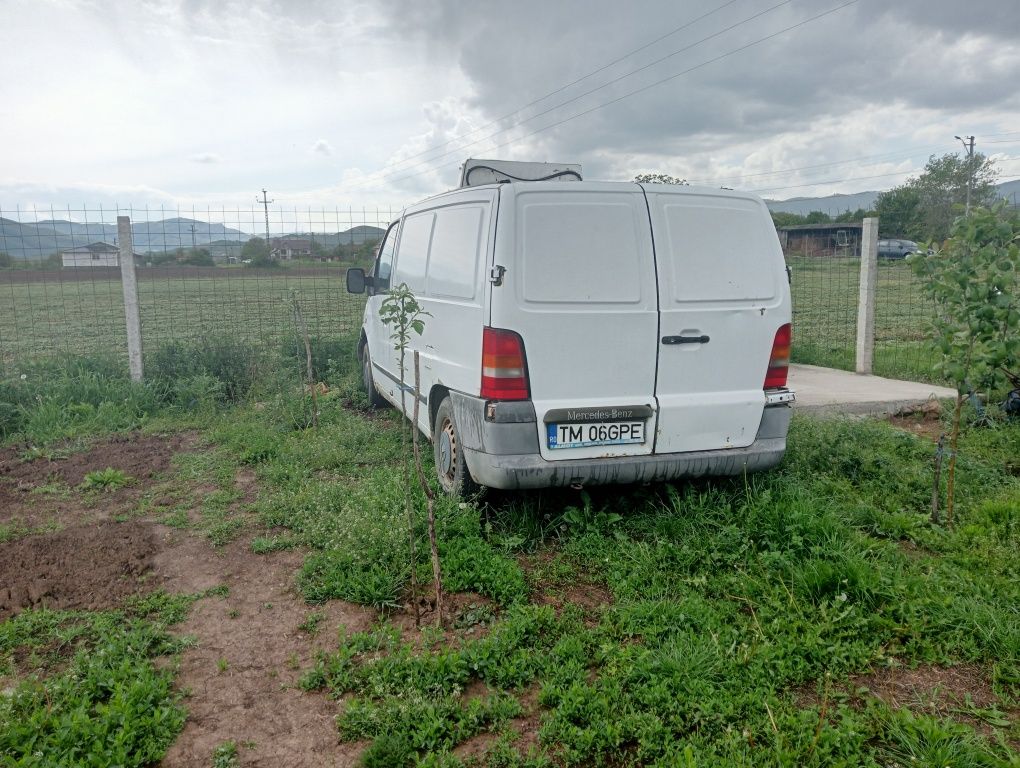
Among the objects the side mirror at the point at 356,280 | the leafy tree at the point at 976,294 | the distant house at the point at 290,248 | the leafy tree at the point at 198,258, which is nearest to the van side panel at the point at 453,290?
the side mirror at the point at 356,280

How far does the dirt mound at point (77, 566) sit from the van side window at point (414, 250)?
99.4 inches

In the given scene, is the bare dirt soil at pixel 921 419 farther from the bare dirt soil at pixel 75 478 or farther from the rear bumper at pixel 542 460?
the bare dirt soil at pixel 75 478

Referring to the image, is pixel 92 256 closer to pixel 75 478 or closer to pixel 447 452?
pixel 75 478

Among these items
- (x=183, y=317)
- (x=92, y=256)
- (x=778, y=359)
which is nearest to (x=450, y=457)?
(x=778, y=359)

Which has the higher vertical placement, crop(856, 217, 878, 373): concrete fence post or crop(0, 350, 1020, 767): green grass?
crop(856, 217, 878, 373): concrete fence post

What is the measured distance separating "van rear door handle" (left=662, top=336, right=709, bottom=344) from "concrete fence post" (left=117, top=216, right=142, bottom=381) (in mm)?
6710

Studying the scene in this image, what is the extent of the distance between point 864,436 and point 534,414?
3.24 m

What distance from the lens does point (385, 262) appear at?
7.09 metres

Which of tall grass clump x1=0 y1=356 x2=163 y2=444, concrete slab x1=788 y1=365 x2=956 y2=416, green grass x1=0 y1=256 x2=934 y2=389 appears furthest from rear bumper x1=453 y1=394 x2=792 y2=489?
tall grass clump x1=0 y1=356 x2=163 y2=444

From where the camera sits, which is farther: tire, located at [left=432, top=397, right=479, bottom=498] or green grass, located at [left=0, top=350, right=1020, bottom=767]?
tire, located at [left=432, top=397, right=479, bottom=498]

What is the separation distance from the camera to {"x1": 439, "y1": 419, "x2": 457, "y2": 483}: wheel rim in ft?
15.8

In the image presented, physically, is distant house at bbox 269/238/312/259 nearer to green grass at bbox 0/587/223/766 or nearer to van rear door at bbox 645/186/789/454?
van rear door at bbox 645/186/789/454

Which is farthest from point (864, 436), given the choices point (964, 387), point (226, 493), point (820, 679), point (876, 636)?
point (226, 493)

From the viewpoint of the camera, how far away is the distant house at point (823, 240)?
9.10 metres
